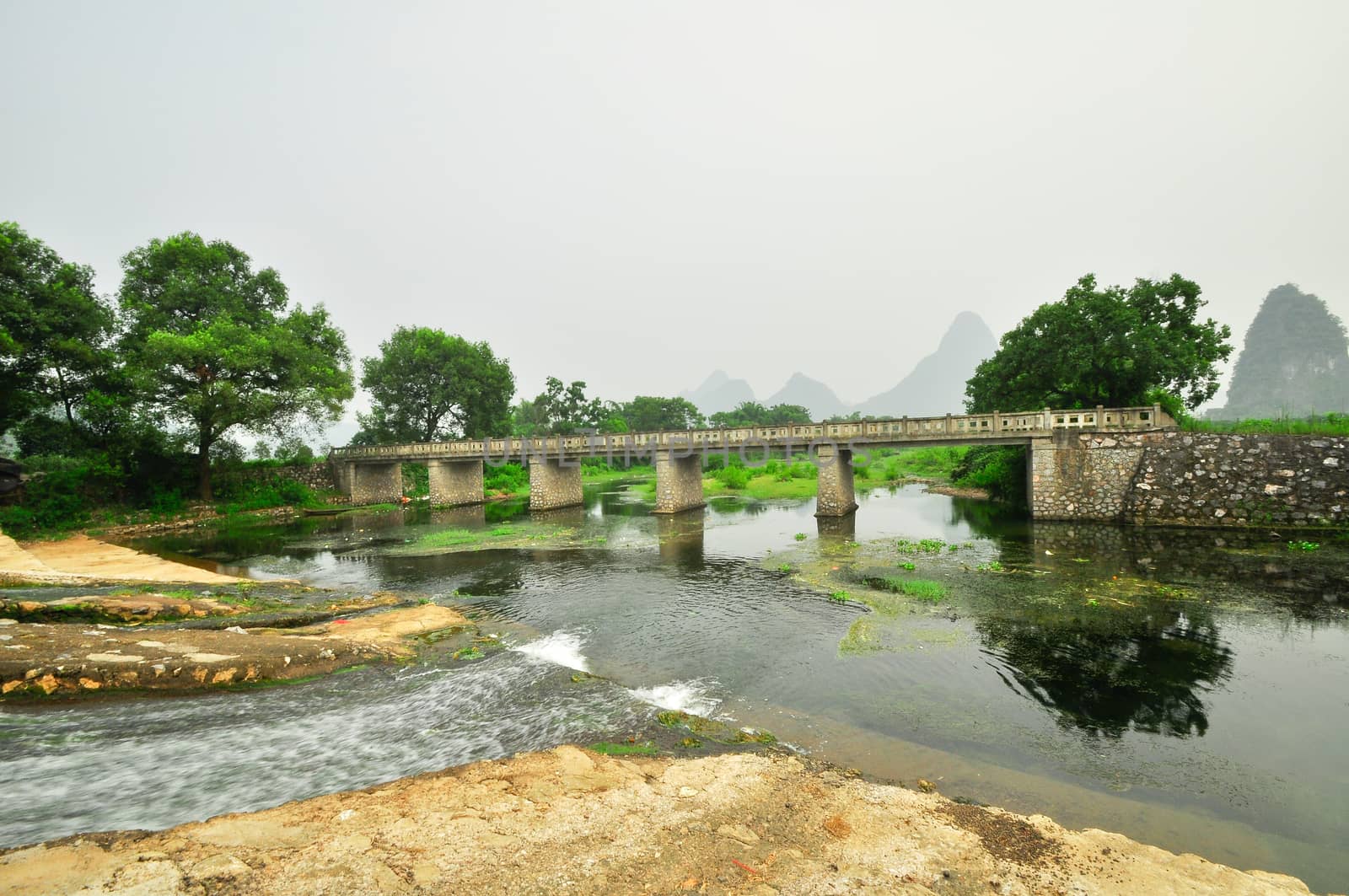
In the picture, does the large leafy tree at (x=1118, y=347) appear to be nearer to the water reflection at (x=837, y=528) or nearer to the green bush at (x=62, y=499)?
the water reflection at (x=837, y=528)

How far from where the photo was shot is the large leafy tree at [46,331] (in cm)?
2862

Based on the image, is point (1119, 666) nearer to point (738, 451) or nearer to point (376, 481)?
point (738, 451)

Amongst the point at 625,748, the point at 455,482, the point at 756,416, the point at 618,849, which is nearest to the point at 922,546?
the point at 625,748

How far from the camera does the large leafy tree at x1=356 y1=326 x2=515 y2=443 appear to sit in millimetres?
54031

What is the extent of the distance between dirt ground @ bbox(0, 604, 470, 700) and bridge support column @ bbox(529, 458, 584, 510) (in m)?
27.5

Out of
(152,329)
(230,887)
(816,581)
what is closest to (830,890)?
(230,887)

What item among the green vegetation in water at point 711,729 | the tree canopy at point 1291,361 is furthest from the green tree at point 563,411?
the tree canopy at point 1291,361

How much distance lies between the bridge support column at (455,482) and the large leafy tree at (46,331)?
64.4 feet

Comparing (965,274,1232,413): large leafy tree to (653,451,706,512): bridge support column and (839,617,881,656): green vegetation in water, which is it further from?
(839,617,881,656): green vegetation in water

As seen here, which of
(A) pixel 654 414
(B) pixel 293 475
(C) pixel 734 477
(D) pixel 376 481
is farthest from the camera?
(A) pixel 654 414

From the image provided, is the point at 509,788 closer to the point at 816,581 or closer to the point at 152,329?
the point at 816,581

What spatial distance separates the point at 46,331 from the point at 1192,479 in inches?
2235

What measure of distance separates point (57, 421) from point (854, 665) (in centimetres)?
4497

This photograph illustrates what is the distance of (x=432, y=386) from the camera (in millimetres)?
54906
